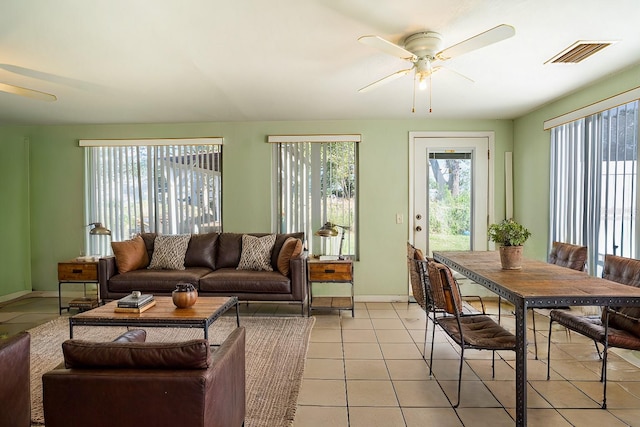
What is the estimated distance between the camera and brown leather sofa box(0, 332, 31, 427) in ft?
5.78

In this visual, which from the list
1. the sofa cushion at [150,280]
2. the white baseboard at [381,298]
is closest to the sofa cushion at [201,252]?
the sofa cushion at [150,280]

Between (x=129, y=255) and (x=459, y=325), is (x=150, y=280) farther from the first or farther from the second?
(x=459, y=325)

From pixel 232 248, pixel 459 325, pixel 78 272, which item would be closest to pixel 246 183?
pixel 232 248

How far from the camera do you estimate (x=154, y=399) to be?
1.45 metres

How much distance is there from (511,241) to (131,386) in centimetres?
257

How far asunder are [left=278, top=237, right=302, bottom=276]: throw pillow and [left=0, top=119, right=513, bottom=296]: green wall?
0.95m

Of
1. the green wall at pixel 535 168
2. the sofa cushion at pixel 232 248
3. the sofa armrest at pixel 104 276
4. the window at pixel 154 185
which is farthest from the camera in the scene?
the window at pixel 154 185

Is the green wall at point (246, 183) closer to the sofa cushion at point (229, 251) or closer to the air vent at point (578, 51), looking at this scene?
the sofa cushion at point (229, 251)

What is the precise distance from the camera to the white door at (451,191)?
5.16m

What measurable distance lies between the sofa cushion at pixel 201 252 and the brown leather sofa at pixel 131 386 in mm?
3226

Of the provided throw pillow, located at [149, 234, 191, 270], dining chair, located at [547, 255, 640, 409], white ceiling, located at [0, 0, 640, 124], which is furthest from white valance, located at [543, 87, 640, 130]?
throw pillow, located at [149, 234, 191, 270]

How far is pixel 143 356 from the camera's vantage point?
4.86 feet

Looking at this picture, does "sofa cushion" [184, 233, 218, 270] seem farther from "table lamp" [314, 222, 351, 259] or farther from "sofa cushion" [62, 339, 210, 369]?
"sofa cushion" [62, 339, 210, 369]

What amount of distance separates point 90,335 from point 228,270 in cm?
147
